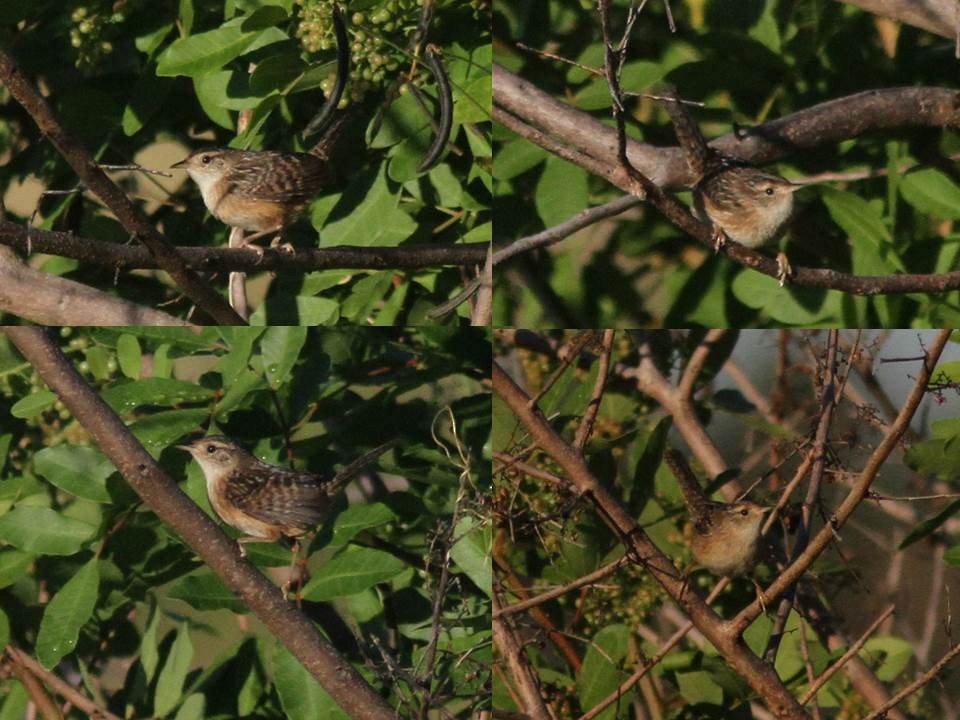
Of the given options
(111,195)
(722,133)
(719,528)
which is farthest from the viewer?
(719,528)

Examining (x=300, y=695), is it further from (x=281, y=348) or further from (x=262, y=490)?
(x=281, y=348)

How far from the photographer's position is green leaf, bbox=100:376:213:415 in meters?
1.38

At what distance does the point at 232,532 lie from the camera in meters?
1.36

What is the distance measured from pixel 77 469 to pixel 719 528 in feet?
2.53

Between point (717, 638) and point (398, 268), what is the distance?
1.84ft

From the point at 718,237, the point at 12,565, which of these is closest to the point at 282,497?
the point at 12,565

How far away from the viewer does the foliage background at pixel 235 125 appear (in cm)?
125

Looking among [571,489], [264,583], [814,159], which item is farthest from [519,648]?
[814,159]

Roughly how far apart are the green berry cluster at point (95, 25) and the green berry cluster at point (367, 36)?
0.23m

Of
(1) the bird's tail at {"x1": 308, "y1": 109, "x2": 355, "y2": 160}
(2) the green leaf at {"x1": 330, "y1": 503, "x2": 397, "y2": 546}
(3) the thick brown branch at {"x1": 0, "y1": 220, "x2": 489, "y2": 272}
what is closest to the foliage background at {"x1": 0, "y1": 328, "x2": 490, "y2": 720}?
(2) the green leaf at {"x1": 330, "y1": 503, "x2": 397, "y2": 546}

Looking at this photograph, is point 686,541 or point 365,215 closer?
point 365,215

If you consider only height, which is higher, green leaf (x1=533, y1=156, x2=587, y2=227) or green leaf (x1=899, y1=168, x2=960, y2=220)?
green leaf (x1=533, y1=156, x2=587, y2=227)

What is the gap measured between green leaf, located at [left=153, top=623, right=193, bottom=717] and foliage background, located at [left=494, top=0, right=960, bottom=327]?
58 centimetres

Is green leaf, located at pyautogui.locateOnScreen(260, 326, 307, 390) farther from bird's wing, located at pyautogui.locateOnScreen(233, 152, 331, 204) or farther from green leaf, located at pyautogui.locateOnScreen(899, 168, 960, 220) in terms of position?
green leaf, located at pyautogui.locateOnScreen(899, 168, 960, 220)
